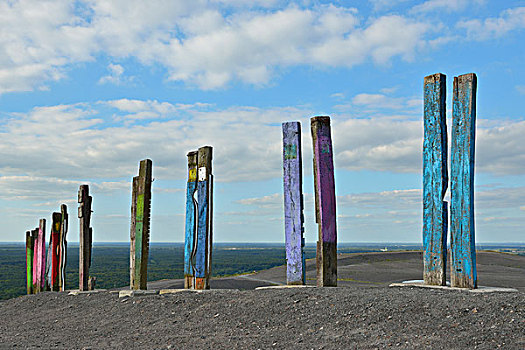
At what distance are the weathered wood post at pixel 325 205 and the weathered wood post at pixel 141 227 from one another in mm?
3632

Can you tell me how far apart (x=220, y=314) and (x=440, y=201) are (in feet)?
11.5

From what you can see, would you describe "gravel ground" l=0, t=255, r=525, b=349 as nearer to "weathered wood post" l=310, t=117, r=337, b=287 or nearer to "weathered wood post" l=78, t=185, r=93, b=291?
"weathered wood post" l=310, t=117, r=337, b=287

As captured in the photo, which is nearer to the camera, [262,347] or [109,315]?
[262,347]

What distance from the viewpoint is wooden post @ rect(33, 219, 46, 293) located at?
13.3 metres

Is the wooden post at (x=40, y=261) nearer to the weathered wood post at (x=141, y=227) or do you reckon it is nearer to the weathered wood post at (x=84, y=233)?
the weathered wood post at (x=84, y=233)

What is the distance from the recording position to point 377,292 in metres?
7.16

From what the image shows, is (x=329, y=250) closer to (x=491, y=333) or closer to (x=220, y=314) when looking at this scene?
(x=220, y=314)

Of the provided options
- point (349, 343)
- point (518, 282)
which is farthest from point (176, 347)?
point (518, 282)

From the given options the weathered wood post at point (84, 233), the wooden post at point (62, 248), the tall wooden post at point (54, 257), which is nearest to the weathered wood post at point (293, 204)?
the weathered wood post at point (84, 233)

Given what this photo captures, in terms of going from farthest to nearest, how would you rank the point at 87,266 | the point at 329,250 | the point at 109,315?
the point at 87,266 < the point at 109,315 < the point at 329,250

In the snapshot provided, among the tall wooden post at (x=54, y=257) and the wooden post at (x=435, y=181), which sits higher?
the wooden post at (x=435, y=181)

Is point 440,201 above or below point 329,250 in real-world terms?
above

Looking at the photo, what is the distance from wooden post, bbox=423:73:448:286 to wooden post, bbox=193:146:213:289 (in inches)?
149

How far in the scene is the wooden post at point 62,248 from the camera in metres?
12.5
